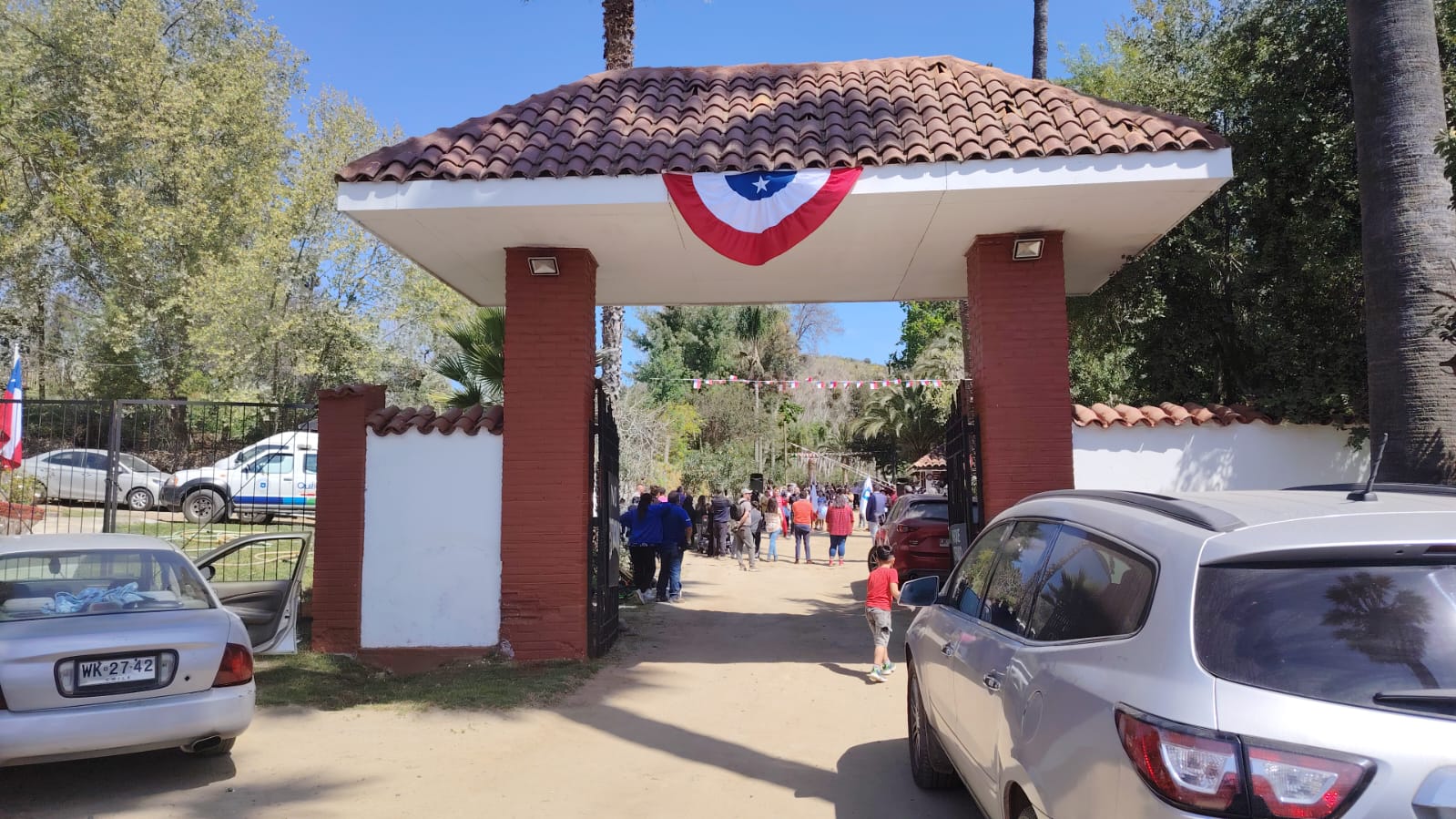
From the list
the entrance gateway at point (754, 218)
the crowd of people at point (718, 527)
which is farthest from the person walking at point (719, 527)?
the entrance gateway at point (754, 218)

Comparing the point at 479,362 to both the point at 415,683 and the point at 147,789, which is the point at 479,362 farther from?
the point at 147,789

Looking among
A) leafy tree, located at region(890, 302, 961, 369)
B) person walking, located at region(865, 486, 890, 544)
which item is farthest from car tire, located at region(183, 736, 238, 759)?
leafy tree, located at region(890, 302, 961, 369)

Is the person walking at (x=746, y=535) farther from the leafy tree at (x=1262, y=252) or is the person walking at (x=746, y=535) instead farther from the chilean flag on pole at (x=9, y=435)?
the chilean flag on pole at (x=9, y=435)

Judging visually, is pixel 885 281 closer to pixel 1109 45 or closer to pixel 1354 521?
pixel 1354 521

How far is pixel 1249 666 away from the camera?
7.72ft

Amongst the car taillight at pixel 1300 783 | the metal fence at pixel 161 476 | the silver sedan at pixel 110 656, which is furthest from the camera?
the metal fence at pixel 161 476

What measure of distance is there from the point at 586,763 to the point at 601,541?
124 inches

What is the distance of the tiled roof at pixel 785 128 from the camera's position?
7.74 metres

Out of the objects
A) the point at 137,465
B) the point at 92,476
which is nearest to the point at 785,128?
the point at 137,465

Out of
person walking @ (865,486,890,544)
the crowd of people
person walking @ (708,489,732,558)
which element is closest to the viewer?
the crowd of people

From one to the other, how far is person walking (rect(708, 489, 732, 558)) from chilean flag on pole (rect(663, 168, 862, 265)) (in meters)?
14.9

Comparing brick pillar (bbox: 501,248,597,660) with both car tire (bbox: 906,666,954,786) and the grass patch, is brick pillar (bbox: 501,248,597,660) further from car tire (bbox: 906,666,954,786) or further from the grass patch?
car tire (bbox: 906,666,954,786)

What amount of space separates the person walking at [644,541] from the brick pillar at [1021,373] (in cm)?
618

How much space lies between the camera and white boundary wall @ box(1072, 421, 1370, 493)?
8.48 metres
